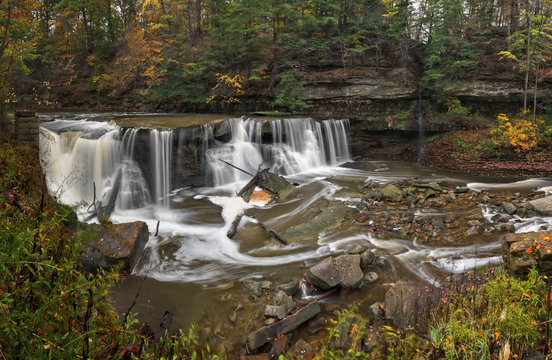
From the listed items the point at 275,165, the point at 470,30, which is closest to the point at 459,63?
the point at 470,30

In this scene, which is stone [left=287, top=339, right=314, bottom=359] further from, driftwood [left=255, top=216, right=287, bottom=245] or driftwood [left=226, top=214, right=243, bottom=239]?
driftwood [left=226, top=214, right=243, bottom=239]

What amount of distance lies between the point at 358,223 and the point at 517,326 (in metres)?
6.12

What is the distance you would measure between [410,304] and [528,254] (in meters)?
2.00

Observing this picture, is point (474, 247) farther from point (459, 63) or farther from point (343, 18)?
point (343, 18)

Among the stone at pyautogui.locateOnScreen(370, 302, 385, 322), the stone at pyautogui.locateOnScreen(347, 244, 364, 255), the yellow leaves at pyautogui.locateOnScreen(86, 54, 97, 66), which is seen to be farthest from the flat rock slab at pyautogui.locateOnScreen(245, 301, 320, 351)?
the yellow leaves at pyautogui.locateOnScreen(86, 54, 97, 66)

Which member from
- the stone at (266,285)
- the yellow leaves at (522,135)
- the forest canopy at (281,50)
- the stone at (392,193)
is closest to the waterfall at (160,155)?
the forest canopy at (281,50)

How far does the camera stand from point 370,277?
627cm

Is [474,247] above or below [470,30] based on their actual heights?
below

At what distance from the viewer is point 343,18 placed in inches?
864

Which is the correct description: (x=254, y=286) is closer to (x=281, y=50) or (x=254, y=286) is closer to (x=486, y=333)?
(x=486, y=333)

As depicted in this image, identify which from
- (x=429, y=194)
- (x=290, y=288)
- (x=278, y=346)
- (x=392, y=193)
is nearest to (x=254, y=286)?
(x=290, y=288)

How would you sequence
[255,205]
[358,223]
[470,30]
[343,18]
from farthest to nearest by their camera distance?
[343,18], [470,30], [255,205], [358,223]

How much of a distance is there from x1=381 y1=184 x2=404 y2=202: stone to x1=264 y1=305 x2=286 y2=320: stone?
6565mm

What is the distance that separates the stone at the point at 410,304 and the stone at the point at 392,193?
17.0ft
